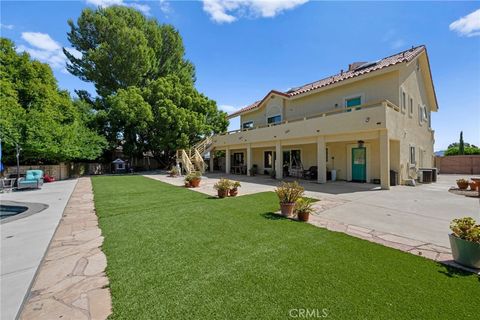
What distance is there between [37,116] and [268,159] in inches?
773

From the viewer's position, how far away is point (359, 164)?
14766 millimetres

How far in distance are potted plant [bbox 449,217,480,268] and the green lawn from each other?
34 centimetres

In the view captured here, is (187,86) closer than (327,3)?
No

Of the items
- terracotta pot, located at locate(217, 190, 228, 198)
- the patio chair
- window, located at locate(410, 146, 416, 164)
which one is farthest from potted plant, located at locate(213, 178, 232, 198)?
window, located at locate(410, 146, 416, 164)

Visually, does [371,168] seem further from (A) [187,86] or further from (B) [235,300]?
(A) [187,86]

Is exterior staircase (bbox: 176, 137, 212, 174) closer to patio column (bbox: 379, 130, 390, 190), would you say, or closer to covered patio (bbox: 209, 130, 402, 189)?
covered patio (bbox: 209, 130, 402, 189)

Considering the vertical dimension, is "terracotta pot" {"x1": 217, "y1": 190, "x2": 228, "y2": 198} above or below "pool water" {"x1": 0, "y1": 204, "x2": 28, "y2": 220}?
above

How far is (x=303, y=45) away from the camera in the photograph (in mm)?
16031

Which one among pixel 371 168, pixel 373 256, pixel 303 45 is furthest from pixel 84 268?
pixel 303 45

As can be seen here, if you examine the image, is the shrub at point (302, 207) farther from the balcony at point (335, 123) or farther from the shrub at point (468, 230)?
the balcony at point (335, 123)

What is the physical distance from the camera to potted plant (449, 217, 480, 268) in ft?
11.5

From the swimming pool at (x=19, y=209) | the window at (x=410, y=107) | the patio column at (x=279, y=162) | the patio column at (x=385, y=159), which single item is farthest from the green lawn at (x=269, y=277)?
the window at (x=410, y=107)

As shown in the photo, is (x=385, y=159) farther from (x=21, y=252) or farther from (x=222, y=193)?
(x=21, y=252)

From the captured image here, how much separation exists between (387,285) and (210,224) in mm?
4008
